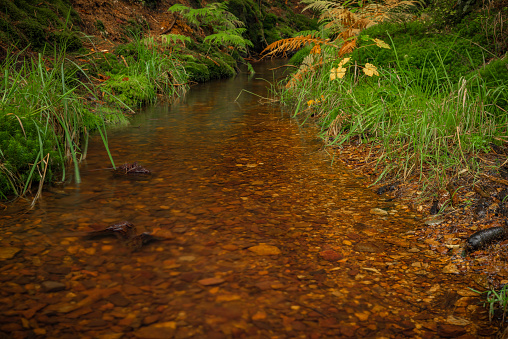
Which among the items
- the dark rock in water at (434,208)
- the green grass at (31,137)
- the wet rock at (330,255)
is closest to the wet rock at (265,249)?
the wet rock at (330,255)

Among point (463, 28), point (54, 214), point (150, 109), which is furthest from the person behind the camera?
point (150, 109)

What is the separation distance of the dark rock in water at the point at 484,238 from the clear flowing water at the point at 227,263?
0.19 metres

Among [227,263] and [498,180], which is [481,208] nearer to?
[498,180]

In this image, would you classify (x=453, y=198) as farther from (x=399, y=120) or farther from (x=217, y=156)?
(x=217, y=156)

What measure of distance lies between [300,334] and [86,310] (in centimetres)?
94

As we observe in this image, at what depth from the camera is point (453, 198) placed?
2.74 meters

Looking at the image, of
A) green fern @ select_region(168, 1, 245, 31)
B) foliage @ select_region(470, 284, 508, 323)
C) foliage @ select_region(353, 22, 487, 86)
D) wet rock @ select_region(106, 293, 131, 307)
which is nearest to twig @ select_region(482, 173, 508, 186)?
foliage @ select_region(470, 284, 508, 323)

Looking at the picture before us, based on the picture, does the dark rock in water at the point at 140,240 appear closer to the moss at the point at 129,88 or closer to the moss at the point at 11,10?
the moss at the point at 129,88

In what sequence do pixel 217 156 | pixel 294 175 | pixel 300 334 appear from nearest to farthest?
1. pixel 300 334
2. pixel 294 175
3. pixel 217 156

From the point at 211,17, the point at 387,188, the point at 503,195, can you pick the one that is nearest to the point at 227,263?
the point at 387,188

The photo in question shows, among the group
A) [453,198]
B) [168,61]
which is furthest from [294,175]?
[168,61]

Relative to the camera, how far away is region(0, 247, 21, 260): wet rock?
2171mm

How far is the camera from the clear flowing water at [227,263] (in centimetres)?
174

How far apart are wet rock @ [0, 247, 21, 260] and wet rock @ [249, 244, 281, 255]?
4.25 feet
